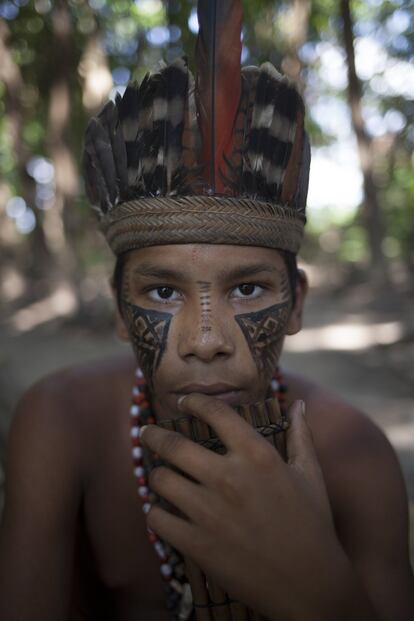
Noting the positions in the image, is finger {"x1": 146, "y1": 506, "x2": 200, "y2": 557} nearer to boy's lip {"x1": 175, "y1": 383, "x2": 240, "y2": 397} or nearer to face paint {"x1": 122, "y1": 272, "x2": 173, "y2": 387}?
boy's lip {"x1": 175, "y1": 383, "x2": 240, "y2": 397}

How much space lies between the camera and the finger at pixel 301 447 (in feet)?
4.23

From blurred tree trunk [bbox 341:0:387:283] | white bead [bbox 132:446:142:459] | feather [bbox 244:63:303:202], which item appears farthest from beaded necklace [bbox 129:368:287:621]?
blurred tree trunk [bbox 341:0:387:283]

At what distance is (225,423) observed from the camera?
1213 millimetres

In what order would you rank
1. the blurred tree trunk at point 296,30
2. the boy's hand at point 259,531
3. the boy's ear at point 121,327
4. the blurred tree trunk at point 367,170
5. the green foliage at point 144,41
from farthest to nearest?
the blurred tree trunk at point 367,170 < the blurred tree trunk at point 296,30 < the green foliage at point 144,41 < the boy's ear at point 121,327 < the boy's hand at point 259,531

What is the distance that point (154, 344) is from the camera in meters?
1.58

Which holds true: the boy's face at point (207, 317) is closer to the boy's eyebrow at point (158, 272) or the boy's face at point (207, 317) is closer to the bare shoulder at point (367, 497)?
the boy's eyebrow at point (158, 272)

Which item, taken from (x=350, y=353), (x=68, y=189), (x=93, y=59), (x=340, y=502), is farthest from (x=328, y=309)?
(x=340, y=502)

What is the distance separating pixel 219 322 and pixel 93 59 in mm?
7561

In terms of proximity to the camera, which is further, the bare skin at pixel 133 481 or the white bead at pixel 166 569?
the white bead at pixel 166 569

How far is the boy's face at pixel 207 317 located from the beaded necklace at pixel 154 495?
40cm

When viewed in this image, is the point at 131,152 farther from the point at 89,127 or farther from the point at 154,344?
the point at 154,344

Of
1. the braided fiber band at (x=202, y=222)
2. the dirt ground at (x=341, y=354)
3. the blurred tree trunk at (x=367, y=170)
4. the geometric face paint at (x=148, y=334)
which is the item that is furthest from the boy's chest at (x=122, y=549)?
the blurred tree trunk at (x=367, y=170)

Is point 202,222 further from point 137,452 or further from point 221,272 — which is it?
point 137,452

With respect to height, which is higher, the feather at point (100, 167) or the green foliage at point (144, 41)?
the green foliage at point (144, 41)
